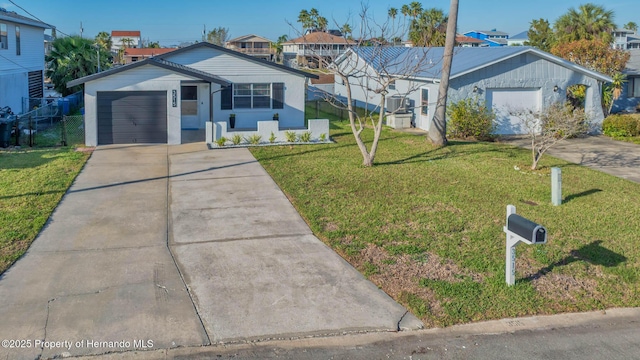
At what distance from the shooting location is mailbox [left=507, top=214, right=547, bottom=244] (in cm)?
688

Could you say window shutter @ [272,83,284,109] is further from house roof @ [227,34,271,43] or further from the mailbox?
house roof @ [227,34,271,43]

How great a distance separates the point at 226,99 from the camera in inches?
893

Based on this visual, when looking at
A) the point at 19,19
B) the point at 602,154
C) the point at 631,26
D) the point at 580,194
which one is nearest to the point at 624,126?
the point at 602,154

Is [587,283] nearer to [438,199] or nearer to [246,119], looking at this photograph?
[438,199]

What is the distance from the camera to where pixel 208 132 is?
1948 cm

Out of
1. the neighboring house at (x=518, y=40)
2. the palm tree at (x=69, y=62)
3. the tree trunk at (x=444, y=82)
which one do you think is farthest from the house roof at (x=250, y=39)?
the tree trunk at (x=444, y=82)

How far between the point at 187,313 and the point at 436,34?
45.3 metres

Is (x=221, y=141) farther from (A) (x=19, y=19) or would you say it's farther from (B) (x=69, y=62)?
(B) (x=69, y=62)

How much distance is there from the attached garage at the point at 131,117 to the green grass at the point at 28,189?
1.88m

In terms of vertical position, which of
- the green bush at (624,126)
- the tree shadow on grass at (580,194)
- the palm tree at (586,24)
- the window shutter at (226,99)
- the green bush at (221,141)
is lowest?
the tree shadow on grass at (580,194)

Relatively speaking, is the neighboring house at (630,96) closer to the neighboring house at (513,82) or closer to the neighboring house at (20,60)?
the neighboring house at (513,82)

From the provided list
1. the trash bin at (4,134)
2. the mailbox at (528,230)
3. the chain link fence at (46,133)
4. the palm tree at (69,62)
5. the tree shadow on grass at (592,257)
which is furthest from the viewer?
the palm tree at (69,62)

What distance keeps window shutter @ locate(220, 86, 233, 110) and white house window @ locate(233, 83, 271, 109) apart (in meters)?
0.16

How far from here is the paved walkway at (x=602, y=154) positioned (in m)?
15.9
